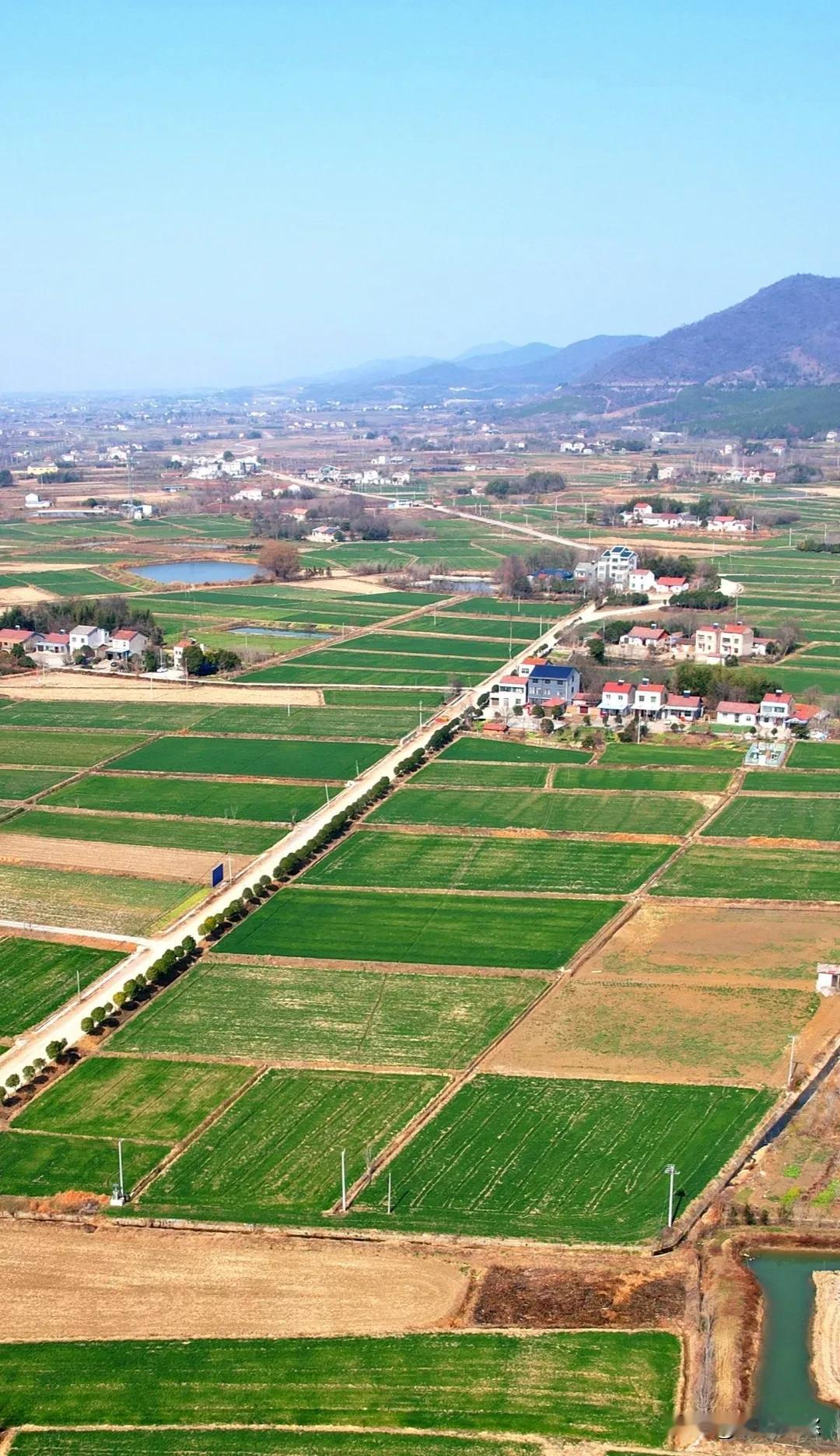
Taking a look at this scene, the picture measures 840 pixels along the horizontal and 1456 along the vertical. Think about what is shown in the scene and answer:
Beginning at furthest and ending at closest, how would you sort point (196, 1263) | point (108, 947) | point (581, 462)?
point (581, 462) → point (108, 947) → point (196, 1263)

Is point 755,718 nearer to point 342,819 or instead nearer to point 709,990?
point 342,819

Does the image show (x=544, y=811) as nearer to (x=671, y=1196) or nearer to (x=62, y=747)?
(x=62, y=747)

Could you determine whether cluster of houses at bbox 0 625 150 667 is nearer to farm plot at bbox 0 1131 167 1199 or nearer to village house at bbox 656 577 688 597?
village house at bbox 656 577 688 597

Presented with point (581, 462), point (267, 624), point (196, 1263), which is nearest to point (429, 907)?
point (196, 1263)

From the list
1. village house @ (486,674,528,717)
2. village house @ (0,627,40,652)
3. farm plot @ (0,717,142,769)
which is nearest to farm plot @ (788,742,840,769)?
village house @ (486,674,528,717)

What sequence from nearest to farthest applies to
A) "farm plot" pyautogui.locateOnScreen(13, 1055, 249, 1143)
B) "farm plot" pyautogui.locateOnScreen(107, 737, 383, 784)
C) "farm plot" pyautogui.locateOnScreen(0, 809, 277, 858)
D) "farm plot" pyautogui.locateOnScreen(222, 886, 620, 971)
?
"farm plot" pyautogui.locateOnScreen(13, 1055, 249, 1143) → "farm plot" pyautogui.locateOnScreen(222, 886, 620, 971) → "farm plot" pyautogui.locateOnScreen(0, 809, 277, 858) → "farm plot" pyautogui.locateOnScreen(107, 737, 383, 784)

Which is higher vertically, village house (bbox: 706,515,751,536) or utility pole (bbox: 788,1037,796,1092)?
village house (bbox: 706,515,751,536)
